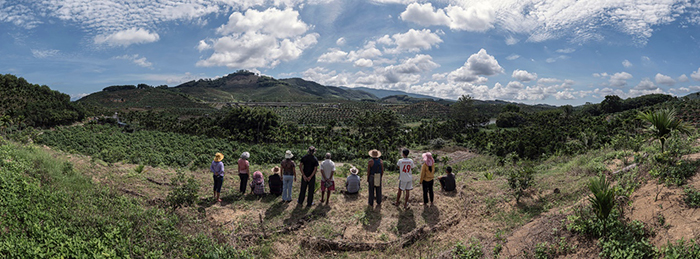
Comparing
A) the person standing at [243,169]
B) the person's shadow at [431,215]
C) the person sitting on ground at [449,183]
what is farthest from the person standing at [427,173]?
the person standing at [243,169]

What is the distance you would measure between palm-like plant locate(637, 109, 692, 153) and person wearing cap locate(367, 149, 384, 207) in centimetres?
565

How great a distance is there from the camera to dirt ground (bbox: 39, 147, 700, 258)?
4727mm

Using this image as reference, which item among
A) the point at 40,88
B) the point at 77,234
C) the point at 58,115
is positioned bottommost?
the point at 77,234

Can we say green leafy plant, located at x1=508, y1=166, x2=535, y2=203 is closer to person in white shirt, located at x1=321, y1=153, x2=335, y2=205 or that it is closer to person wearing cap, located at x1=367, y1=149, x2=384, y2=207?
person wearing cap, located at x1=367, y1=149, x2=384, y2=207

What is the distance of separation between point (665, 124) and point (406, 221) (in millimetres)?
5510

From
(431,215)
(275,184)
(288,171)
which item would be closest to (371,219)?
(431,215)

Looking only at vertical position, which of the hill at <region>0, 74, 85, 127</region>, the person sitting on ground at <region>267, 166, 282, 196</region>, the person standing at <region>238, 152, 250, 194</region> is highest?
the hill at <region>0, 74, 85, 127</region>

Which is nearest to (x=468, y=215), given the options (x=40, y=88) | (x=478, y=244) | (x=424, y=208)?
(x=424, y=208)

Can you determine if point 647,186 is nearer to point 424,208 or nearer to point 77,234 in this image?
point 424,208

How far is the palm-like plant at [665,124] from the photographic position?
5.95m

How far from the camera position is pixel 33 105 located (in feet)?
123

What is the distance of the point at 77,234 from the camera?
163 inches

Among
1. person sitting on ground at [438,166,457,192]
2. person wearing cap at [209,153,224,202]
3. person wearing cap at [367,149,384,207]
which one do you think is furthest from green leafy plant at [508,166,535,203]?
person wearing cap at [209,153,224,202]

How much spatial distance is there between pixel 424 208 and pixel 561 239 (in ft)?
9.47
